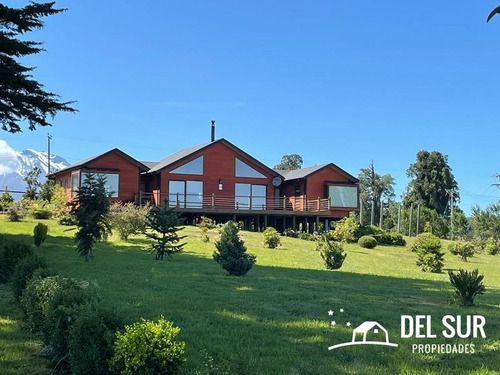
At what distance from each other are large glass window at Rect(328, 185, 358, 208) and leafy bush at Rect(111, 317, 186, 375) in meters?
35.8

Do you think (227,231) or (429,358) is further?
(227,231)

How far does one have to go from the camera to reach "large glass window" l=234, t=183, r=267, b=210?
124ft

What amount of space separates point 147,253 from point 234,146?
21.4 metres

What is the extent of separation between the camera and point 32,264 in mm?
7520

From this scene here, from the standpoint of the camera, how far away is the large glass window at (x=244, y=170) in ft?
127

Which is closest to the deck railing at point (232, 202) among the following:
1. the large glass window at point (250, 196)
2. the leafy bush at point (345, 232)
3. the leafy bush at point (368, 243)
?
the large glass window at point (250, 196)

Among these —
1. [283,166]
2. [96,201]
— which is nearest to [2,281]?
[96,201]

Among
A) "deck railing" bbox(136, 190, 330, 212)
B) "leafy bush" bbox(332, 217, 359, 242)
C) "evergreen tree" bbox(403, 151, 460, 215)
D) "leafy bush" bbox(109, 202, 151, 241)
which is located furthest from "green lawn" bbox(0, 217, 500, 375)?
"evergreen tree" bbox(403, 151, 460, 215)

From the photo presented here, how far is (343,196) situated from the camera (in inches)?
1566

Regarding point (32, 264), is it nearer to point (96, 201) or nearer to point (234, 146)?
point (96, 201)

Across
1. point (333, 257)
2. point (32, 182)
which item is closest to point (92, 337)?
point (333, 257)

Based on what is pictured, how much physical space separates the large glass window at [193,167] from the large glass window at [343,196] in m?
10.8

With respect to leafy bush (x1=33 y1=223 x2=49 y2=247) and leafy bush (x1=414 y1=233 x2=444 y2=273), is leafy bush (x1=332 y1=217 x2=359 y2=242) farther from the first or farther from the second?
leafy bush (x1=33 y1=223 x2=49 y2=247)

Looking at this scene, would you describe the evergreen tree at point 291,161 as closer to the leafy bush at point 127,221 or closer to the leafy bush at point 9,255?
the leafy bush at point 127,221
